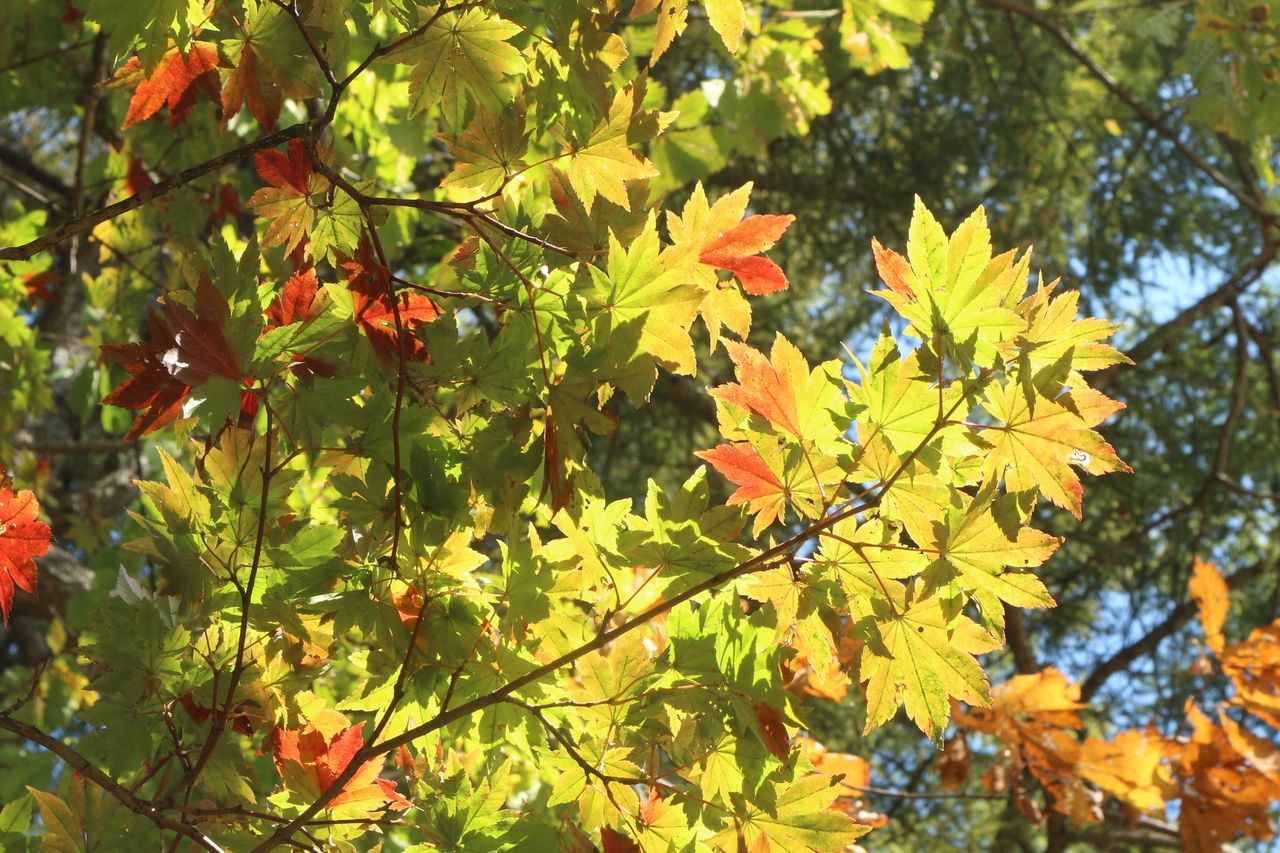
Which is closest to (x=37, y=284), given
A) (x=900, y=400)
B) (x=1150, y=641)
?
(x=900, y=400)

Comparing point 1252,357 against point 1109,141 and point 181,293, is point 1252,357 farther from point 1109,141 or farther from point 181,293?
point 181,293

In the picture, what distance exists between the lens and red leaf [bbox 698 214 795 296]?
101 cm

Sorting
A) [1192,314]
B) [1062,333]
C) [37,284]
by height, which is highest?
[1192,314]

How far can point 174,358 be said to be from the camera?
0.82 meters

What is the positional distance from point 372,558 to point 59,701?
2233mm

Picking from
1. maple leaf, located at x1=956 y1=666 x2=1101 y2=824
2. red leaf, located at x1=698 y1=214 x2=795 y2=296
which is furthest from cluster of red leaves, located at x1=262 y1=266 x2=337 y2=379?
maple leaf, located at x1=956 y1=666 x2=1101 y2=824

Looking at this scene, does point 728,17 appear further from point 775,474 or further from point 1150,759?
point 1150,759

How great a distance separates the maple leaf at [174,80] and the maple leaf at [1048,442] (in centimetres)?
79

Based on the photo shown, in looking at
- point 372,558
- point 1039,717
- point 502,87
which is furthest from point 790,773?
point 1039,717

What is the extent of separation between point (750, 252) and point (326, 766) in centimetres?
62

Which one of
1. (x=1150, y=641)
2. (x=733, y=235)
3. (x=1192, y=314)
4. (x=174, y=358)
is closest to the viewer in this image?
(x=174, y=358)

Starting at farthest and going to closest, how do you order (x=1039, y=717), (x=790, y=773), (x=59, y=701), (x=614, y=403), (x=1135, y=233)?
(x=1135, y=233)
(x=614, y=403)
(x=59, y=701)
(x=1039, y=717)
(x=790, y=773)

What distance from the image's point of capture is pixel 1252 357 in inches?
189

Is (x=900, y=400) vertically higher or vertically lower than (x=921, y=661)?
higher
